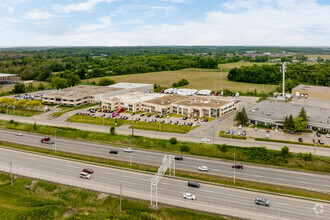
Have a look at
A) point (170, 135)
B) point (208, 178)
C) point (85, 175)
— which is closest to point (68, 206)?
point (85, 175)

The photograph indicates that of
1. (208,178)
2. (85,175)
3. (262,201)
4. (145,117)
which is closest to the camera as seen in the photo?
(262,201)

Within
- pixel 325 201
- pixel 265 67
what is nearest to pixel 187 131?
pixel 325 201

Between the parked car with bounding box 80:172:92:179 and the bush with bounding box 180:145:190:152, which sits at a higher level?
the bush with bounding box 180:145:190:152

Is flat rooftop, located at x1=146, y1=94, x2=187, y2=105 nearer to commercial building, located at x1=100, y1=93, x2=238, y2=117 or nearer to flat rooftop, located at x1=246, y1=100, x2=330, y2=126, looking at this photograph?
commercial building, located at x1=100, y1=93, x2=238, y2=117

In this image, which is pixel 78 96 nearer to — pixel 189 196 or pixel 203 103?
pixel 203 103

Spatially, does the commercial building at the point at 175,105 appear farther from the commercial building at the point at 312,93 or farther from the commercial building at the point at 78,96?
the commercial building at the point at 312,93

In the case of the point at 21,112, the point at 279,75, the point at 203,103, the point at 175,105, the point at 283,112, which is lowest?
the point at 21,112

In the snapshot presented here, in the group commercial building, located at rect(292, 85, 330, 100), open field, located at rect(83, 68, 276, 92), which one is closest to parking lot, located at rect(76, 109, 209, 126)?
commercial building, located at rect(292, 85, 330, 100)
